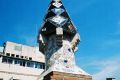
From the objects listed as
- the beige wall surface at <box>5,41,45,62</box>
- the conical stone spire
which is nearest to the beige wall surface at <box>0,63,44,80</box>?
the beige wall surface at <box>5,41,45,62</box>

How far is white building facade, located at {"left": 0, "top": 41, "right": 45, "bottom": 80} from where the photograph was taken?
36.6 metres

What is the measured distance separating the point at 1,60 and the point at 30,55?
5.51 metres

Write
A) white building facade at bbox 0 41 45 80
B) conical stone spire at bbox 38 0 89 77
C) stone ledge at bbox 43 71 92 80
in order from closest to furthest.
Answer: stone ledge at bbox 43 71 92 80, conical stone spire at bbox 38 0 89 77, white building facade at bbox 0 41 45 80

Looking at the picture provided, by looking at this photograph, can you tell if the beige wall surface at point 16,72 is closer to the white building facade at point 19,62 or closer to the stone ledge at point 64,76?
the white building facade at point 19,62

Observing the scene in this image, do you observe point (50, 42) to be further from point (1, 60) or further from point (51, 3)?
point (1, 60)

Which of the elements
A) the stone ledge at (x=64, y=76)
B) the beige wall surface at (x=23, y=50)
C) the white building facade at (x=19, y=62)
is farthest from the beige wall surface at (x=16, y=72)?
the stone ledge at (x=64, y=76)

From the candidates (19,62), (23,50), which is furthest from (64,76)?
(23,50)

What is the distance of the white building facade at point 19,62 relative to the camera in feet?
120

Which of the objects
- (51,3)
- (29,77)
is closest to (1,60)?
(29,77)

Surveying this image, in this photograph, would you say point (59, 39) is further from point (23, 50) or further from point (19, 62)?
point (23, 50)

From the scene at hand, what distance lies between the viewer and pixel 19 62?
3850cm

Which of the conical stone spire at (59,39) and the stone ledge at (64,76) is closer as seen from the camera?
the stone ledge at (64,76)

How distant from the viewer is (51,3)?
506 inches

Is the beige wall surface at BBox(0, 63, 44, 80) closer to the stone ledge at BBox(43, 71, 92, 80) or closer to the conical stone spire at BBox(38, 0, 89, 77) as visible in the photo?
the conical stone spire at BBox(38, 0, 89, 77)
